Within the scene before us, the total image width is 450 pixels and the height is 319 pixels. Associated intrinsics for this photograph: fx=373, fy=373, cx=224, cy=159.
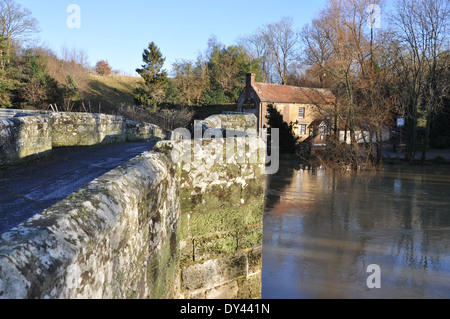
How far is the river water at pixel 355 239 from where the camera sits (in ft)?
29.7

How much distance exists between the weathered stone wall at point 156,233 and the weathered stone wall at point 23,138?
317cm

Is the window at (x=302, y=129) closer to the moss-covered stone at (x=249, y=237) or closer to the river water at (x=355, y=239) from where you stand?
the river water at (x=355, y=239)

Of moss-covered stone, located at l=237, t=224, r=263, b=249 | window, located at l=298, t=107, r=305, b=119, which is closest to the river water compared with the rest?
moss-covered stone, located at l=237, t=224, r=263, b=249

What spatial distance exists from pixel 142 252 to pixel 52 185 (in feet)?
8.02

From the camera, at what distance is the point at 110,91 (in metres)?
50.6

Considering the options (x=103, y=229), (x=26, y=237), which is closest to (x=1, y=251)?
(x=26, y=237)

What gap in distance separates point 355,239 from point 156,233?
10.8m

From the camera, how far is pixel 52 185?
4438 millimetres

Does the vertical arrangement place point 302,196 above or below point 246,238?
below

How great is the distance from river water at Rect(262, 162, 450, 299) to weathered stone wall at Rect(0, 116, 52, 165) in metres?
5.64

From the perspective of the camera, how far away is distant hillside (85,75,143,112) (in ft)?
142
